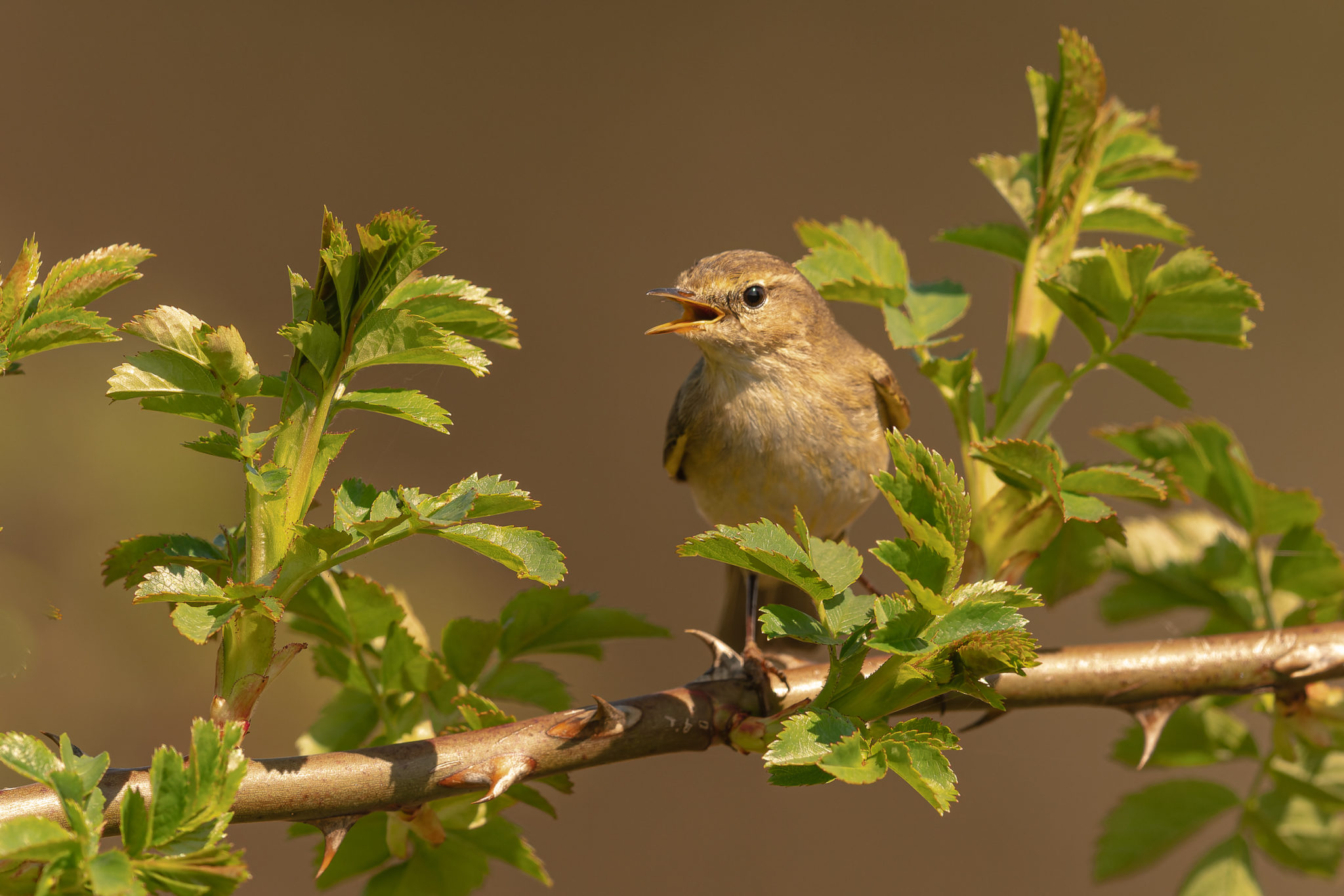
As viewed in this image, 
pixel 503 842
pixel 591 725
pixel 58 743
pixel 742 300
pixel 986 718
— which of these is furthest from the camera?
pixel 742 300

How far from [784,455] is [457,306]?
1.29 meters

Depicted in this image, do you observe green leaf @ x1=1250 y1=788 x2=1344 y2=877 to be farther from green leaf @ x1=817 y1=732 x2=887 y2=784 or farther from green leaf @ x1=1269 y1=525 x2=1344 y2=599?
green leaf @ x1=817 y1=732 x2=887 y2=784

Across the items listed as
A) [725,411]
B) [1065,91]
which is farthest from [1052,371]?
[725,411]

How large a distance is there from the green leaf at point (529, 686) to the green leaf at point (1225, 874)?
0.93 meters

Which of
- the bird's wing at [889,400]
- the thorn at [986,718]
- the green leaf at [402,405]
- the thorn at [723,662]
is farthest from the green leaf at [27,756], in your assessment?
the bird's wing at [889,400]

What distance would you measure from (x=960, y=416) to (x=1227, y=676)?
50 cm

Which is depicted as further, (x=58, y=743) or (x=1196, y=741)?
(x=1196, y=741)

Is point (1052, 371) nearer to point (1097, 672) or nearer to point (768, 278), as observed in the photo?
point (1097, 672)

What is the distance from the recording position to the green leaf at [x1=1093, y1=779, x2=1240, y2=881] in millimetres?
1530

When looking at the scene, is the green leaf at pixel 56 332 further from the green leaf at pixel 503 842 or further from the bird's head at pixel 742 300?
the bird's head at pixel 742 300

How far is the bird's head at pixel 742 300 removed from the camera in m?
2.23

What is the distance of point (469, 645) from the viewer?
120 cm

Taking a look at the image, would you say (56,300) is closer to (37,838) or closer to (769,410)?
(37,838)

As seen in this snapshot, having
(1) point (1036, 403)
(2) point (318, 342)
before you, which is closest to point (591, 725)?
(2) point (318, 342)
